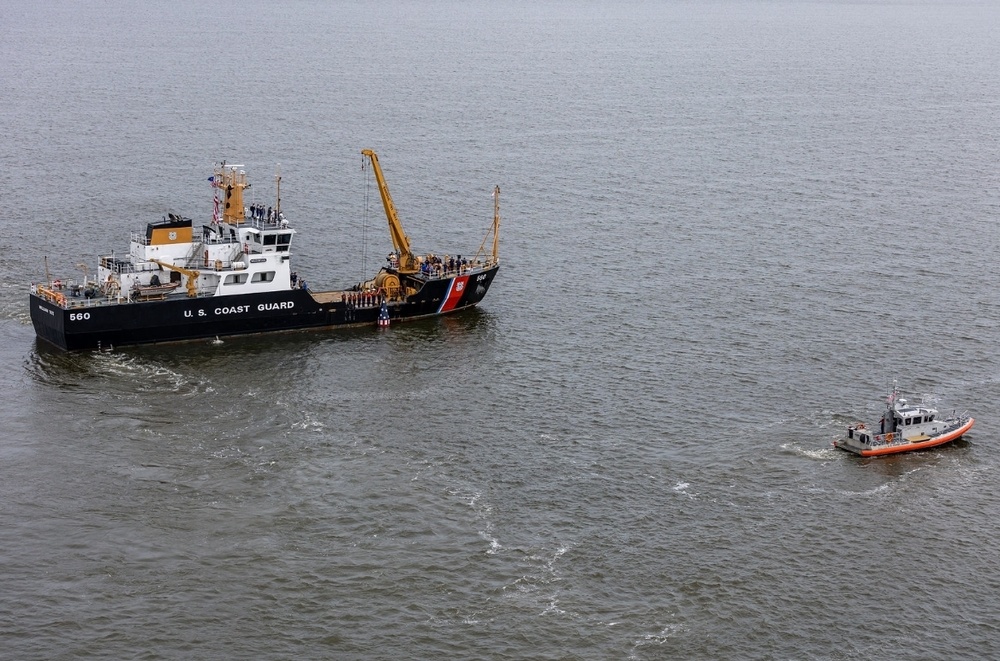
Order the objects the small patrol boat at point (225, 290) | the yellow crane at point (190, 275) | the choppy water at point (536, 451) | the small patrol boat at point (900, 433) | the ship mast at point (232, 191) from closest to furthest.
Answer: the choppy water at point (536, 451) → the small patrol boat at point (900, 433) → the small patrol boat at point (225, 290) → the yellow crane at point (190, 275) → the ship mast at point (232, 191)

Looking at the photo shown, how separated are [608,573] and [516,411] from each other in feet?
76.0

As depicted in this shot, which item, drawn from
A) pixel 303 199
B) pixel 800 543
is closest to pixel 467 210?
pixel 303 199

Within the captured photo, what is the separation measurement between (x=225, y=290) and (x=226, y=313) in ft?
7.74

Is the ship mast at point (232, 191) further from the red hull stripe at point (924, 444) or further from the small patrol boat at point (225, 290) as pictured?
the red hull stripe at point (924, 444)

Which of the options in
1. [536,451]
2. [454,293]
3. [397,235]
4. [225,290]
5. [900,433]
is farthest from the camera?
[397,235]

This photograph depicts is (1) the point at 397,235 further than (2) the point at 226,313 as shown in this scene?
Yes

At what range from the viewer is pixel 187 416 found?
86.4m

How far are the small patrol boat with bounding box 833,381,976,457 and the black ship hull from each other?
129ft

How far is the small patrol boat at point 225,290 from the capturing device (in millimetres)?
98562

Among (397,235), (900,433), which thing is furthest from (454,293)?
(900,433)

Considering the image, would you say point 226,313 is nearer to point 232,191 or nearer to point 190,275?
point 190,275

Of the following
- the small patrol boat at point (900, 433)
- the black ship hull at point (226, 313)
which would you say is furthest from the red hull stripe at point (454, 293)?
the small patrol boat at point (900, 433)

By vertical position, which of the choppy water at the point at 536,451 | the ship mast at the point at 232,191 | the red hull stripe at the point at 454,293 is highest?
the ship mast at the point at 232,191

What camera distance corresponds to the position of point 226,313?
10225cm
